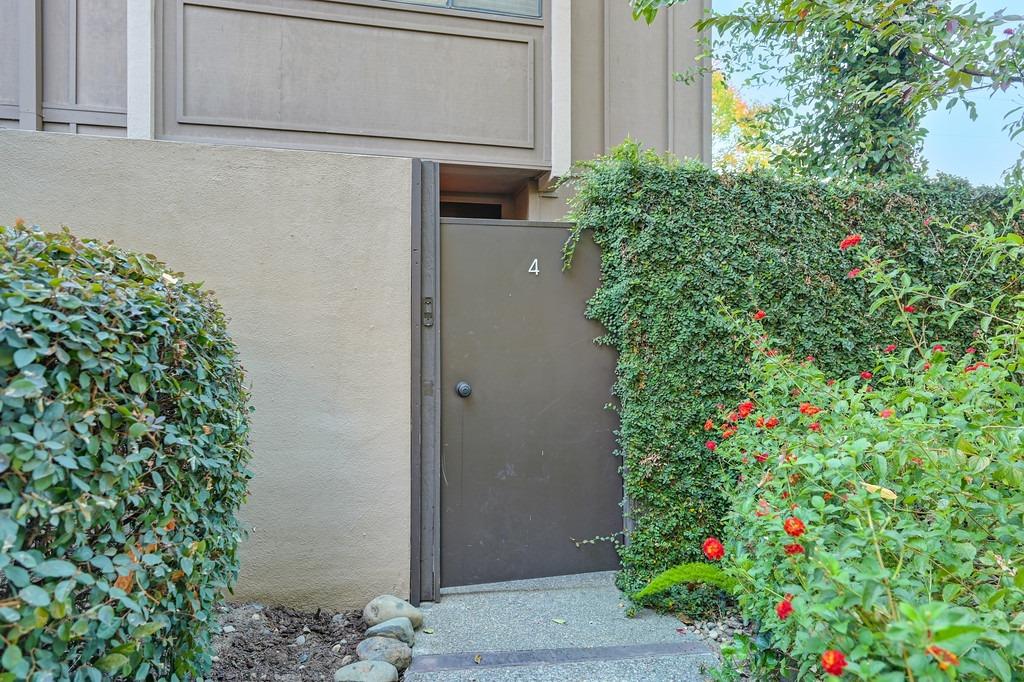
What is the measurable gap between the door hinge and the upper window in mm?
3107

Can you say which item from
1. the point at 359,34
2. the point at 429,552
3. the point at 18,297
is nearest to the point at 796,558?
the point at 18,297

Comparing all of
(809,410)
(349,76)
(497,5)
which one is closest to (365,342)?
(809,410)

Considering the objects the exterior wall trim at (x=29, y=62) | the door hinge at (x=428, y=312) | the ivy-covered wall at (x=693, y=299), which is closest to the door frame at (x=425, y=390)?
the door hinge at (x=428, y=312)

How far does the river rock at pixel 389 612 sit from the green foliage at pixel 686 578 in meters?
1.05

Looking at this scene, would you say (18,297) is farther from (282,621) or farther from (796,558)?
(282,621)

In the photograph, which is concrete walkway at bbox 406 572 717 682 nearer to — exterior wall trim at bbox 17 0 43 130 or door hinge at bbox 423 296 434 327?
door hinge at bbox 423 296 434 327

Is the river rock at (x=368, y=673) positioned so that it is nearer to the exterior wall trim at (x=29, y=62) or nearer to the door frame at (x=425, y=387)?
the door frame at (x=425, y=387)

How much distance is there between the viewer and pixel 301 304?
3.07m

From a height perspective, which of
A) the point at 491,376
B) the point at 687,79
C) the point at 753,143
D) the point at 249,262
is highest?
the point at 687,79

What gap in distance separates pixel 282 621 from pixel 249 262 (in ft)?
5.56

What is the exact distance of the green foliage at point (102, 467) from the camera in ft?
4.00

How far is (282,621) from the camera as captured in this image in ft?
9.45

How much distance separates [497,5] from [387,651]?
4.86 metres

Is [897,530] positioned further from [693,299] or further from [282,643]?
[282,643]
